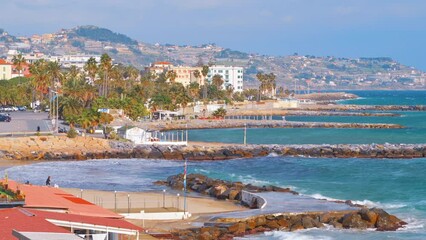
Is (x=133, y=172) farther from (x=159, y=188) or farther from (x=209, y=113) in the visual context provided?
(x=209, y=113)

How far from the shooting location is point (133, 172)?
60.6 meters

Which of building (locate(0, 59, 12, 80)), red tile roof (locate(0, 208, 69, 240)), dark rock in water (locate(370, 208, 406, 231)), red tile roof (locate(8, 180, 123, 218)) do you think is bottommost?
dark rock in water (locate(370, 208, 406, 231))

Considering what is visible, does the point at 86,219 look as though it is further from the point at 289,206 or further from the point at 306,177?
the point at 306,177

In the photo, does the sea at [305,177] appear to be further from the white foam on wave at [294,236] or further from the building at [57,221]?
A: the building at [57,221]

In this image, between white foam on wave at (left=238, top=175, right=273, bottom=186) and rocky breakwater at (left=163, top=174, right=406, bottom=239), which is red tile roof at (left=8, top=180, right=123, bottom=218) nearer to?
A: rocky breakwater at (left=163, top=174, right=406, bottom=239)

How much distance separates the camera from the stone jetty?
233 feet

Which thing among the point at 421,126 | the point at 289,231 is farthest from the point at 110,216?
the point at 421,126

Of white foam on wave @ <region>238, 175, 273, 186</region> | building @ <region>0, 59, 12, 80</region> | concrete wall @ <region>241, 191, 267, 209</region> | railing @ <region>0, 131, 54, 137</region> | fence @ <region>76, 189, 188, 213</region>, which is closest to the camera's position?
fence @ <region>76, 189, 188, 213</region>

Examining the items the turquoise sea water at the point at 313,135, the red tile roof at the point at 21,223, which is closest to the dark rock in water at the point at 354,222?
the red tile roof at the point at 21,223

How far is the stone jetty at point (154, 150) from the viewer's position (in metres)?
71.1

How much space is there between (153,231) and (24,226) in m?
16.1

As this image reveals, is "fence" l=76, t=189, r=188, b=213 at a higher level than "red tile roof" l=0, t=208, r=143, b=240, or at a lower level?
lower

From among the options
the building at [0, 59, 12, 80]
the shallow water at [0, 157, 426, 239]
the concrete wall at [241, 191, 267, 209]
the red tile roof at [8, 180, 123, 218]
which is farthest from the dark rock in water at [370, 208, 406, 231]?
the building at [0, 59, 12, 80]

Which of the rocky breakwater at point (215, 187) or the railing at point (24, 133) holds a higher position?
the railing at point (24, 133)
